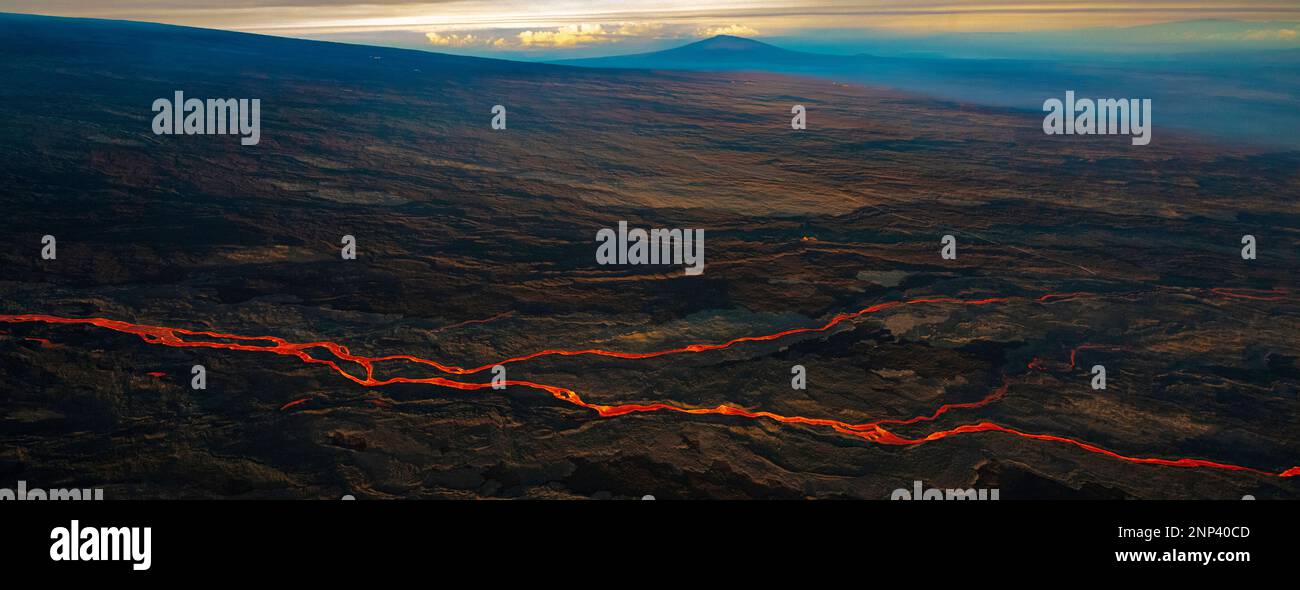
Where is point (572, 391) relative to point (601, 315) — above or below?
below

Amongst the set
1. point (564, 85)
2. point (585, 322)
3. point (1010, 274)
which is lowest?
point (585, 322)

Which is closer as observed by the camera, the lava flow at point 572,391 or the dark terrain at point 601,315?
the dark terrain at point 601,315

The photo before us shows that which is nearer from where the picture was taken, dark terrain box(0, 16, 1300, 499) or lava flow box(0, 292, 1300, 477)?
dark terrain box(0, 16, 1300, 499)

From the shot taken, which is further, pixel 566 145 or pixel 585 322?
pixel 566 145

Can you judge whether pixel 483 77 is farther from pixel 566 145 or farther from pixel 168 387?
pixel 168 387

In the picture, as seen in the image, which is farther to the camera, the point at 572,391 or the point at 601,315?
the point at 601,315

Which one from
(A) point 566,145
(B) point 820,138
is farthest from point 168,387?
(B) point 820,138

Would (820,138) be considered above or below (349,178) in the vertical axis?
above

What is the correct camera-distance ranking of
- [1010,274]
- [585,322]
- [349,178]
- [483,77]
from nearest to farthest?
[585,322] → [1010,274] → [349,178] → [483,77]
